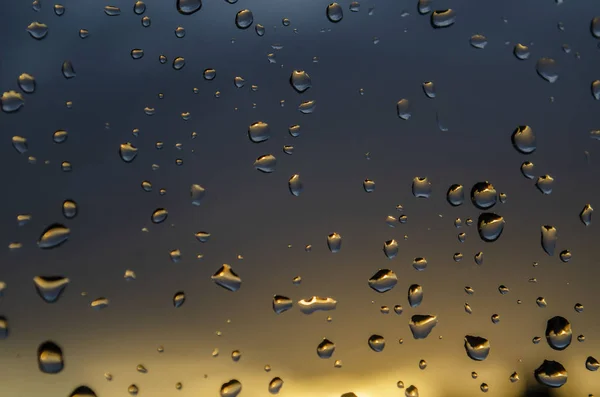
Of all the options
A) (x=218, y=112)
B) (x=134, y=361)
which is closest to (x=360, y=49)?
(x=218, y=112)

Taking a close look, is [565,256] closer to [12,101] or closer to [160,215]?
[160,215]

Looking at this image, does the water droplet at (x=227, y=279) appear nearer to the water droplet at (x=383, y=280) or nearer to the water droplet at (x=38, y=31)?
the water droplet at (x=383, y=280)

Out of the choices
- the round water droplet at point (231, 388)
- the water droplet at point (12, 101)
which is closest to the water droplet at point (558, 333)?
the round water droplet at point (231, 388)

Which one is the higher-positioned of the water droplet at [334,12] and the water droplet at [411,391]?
the water droplet at [334,12]

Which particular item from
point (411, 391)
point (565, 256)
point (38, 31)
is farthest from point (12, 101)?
point (565, 256)

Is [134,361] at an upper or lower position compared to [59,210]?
lower

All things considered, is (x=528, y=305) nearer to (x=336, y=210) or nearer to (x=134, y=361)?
(x=336, y=210)
